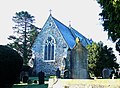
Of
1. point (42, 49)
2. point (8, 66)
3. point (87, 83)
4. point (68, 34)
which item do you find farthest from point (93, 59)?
point (87, 83)

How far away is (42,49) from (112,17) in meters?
28.7

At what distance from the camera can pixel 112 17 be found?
49.4 ft

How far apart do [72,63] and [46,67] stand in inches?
853

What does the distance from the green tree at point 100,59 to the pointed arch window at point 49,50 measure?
8.17 metres

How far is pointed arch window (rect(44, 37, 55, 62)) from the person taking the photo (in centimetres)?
4250

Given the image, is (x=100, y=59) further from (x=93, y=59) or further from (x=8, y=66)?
(x=8, y=66)

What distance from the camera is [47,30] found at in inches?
1699

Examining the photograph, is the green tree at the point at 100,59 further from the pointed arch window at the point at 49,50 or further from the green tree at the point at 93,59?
the pointed arch window at the point at 49,50

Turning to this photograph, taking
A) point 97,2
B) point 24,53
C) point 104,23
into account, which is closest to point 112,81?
point 104,23

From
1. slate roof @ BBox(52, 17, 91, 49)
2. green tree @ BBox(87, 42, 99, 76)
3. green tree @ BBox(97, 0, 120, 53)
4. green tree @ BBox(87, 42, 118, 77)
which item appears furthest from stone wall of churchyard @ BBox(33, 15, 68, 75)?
green tree @ BBox(97, 0, 120, 53)

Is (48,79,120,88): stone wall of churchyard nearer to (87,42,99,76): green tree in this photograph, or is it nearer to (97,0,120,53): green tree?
(97,0,120,53): green tree

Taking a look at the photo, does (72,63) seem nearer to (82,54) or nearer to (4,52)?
(82,54)

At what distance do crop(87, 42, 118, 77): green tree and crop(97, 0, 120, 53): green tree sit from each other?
60.7 ft

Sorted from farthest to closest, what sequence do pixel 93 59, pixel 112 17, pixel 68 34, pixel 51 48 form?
pixel 68 34 → pixel 51 48 → pixel 93 59 → pixel 112 17
